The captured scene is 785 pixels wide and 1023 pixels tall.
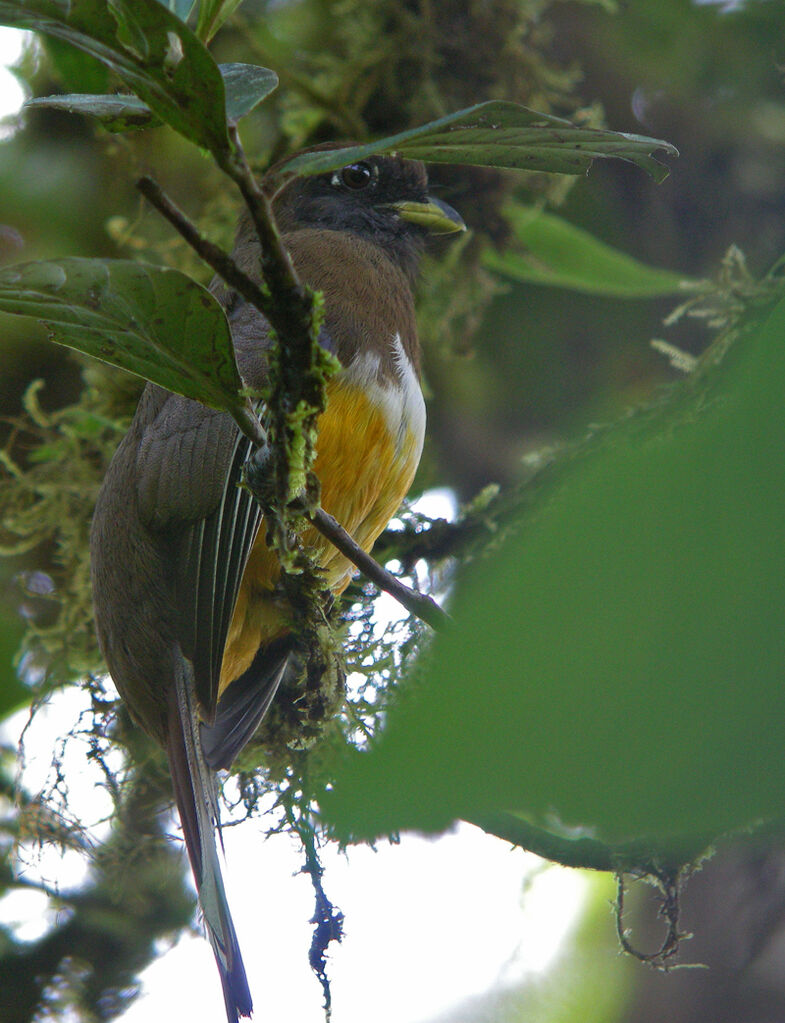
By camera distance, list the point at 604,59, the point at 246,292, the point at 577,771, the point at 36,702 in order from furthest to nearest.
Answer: the point at 604,59 → the point at 36,702 → the point at 246,292 → the point at 577,771

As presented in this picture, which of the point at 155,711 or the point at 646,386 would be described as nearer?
the point at 155,711

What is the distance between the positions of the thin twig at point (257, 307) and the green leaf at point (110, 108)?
20 centimetres

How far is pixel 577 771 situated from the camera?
279mm

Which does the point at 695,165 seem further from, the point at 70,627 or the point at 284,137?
the point at 70,627

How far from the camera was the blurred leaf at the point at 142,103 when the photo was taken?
964 millimetres

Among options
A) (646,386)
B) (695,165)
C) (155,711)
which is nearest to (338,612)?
(155,711)

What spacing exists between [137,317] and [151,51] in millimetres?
265

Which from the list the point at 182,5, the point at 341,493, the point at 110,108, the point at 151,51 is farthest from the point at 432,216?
the point at 151,51

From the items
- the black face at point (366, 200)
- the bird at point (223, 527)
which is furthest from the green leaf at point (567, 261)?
the bird at point (223, 527)

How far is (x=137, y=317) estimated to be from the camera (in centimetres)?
101

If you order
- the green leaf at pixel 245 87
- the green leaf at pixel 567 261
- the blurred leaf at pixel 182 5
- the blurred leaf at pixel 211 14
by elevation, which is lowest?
the green leaf at pixel 245 87

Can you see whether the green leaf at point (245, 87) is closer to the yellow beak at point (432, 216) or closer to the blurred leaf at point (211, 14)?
the blurred leaf at point (211, 14)

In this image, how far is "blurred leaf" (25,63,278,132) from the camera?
96 centimetres

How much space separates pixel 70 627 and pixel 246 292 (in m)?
1.84
